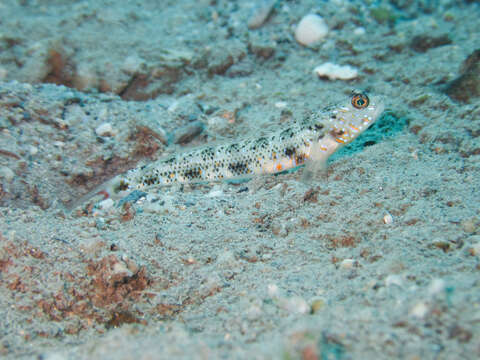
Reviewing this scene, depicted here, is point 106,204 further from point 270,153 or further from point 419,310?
point 419,310

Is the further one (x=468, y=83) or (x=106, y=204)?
(x=468, y=83)

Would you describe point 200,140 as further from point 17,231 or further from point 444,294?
point 444,294

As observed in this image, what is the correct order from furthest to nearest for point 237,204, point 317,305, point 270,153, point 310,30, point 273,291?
point 310,30, point 270,153, point 237,204, point 273,291, point 317,305

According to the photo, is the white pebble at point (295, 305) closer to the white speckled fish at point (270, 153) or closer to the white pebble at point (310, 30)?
the white speckled fish at point (270, 153)

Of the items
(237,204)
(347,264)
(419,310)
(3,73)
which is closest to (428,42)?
(237,204)

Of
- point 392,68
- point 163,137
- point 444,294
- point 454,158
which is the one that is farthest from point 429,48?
point 444,294

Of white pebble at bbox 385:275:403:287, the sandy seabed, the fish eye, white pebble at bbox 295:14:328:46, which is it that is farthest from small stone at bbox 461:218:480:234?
white pebble at bbox 295:14:328:46

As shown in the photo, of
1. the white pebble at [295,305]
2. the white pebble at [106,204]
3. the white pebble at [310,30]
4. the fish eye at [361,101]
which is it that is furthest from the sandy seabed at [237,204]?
the fish eye at [361,101]
